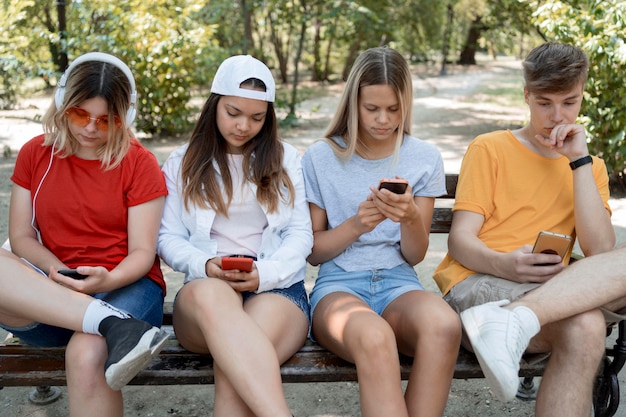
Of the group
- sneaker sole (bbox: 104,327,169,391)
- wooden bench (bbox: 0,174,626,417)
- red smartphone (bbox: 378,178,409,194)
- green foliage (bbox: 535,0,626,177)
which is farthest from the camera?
green foliage (bbox: 535,0,626,177)

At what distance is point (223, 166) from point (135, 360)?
1.05 m

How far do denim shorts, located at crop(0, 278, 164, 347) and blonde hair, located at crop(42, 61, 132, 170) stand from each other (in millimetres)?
530

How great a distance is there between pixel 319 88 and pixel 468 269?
17.4 meters

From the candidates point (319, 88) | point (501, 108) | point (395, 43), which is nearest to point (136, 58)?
point (501, 108)

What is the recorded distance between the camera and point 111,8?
958cm

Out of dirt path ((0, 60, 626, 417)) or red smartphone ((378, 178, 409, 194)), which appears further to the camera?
dirt path ((0, 60, 626, 417))

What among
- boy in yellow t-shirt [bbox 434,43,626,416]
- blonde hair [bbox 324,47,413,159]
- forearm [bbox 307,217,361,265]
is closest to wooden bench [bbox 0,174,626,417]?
boy in yellow t-shirt [bbox 434,43,626,416]

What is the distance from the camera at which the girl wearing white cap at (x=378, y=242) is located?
2.42 meters

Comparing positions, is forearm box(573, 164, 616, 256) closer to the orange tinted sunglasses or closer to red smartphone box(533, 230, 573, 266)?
red smartphone box(533, 230, 573, 266)

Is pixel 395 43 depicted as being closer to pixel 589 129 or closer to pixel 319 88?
pixel 319 88

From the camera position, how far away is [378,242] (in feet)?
10.1

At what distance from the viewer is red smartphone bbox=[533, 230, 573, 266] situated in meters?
2.70

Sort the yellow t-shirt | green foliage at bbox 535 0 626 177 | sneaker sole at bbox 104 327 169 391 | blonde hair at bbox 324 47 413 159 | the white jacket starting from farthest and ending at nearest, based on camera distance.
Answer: green foliage at bbox 535 0 626 177, the yellow t-shirt, blonde hair at bbox 324 47 413 159, the white jacket, sneaker sole at bbox 104 327 169 391

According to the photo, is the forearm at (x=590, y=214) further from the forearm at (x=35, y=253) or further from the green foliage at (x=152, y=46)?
the green foliage at (x=152, y=46)
